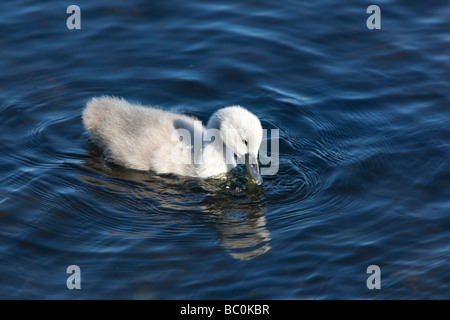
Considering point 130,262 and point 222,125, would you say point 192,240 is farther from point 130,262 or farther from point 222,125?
point 222,125

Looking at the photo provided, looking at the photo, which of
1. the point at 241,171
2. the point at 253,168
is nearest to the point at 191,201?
the point at 253,168

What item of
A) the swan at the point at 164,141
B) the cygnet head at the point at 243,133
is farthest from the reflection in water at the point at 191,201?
the cygnet head at the point at 243,133

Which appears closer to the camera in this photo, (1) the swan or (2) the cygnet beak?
(2) the cygnet beak

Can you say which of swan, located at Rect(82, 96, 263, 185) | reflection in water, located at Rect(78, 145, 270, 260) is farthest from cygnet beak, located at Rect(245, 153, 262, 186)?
reflection in water, located at Rect(78, 145, 270, 260)

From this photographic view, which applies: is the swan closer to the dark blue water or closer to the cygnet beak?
the cygnet beak

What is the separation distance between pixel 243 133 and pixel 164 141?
1.00m

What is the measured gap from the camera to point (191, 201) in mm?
6938

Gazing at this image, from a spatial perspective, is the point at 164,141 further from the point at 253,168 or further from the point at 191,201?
the point at 253,168

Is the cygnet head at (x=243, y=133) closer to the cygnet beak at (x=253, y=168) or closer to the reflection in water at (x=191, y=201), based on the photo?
the cygnet beak at (x=253, y=168)

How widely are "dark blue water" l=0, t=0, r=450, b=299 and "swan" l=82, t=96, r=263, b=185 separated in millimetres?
159

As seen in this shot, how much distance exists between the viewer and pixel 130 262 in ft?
19.9

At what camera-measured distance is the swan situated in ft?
23.7
